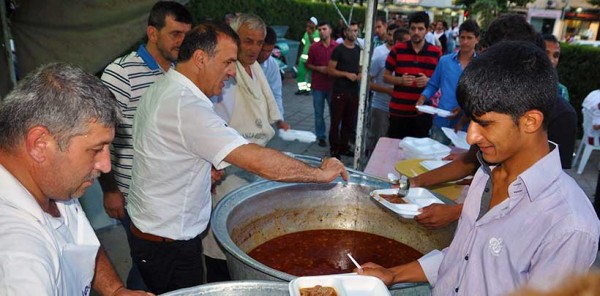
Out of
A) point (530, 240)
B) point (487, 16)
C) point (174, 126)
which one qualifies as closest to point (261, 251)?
point (174, 126)

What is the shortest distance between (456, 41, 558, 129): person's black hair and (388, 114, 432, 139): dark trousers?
12.4ft

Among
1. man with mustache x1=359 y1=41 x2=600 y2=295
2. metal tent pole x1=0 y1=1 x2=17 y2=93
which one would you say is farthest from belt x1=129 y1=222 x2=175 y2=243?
metal tent pole x1=0 y1=1 x2=17 y2=93

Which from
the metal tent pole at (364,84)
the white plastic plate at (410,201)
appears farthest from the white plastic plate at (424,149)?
the white plastic plate at (410,201)

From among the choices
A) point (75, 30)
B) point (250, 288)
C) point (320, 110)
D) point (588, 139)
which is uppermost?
point (75, 30)

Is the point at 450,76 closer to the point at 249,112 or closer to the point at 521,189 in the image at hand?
the point at 249,112

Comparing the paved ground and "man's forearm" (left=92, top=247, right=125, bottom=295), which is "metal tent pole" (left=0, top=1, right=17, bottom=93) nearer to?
the paved ground

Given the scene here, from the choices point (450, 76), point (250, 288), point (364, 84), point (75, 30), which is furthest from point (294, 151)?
point (250, 288)

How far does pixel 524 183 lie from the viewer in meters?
1.12

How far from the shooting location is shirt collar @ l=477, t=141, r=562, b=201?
1.11 m

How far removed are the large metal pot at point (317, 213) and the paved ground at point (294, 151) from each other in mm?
844

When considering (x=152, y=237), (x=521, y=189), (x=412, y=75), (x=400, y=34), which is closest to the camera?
(x=521, y=189)

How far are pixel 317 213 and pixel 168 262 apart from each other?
2.60 feet

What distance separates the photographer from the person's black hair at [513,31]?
242 centimetres

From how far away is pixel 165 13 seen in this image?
2.68 metres
